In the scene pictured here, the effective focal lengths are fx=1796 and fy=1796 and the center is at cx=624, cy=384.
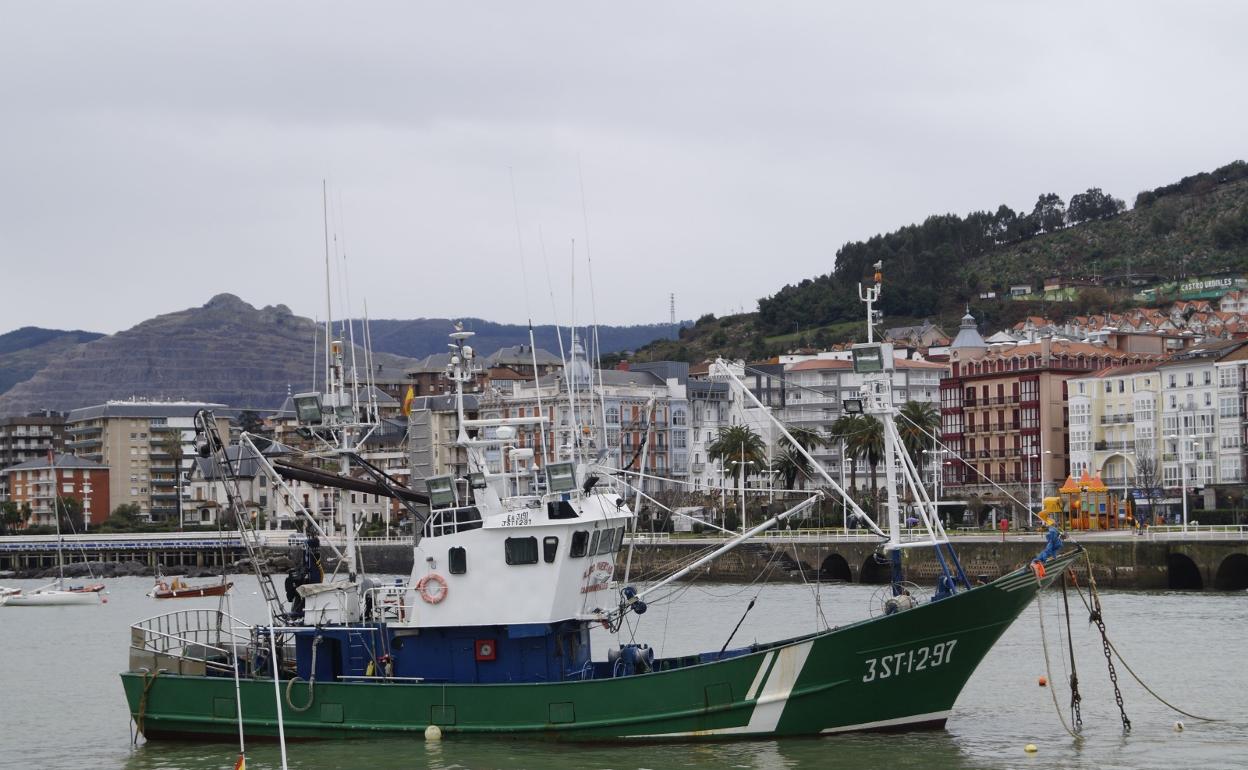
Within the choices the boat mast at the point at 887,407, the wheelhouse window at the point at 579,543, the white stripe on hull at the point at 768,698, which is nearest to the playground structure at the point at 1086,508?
the boat mast at the point at 887,407

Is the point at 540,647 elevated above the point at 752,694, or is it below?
above

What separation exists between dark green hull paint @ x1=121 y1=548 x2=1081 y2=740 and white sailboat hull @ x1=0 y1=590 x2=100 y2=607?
80.3 metres

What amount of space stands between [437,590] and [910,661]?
922 centimetres

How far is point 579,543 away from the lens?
114ft

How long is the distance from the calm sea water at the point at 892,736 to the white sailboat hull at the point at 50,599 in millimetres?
36477

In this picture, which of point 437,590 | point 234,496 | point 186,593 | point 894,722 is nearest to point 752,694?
point 894,722

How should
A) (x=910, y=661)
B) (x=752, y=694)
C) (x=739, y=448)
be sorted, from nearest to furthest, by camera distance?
(x=752, y=694), (x=910, y=661), (x=739, y=448)

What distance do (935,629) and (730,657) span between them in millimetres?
Answer: 3961

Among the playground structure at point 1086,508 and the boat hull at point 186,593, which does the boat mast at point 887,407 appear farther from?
the playground structure at point 1086,508

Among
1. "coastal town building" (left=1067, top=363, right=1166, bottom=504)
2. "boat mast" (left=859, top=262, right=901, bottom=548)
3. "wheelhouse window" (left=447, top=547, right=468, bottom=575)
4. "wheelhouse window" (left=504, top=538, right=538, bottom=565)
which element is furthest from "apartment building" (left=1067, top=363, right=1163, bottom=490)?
"wheelhouse window" (left=447, top=547, right=468, bottom=575)

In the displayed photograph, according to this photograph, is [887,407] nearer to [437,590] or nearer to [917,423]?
[437,590]

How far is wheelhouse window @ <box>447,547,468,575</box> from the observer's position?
114ft

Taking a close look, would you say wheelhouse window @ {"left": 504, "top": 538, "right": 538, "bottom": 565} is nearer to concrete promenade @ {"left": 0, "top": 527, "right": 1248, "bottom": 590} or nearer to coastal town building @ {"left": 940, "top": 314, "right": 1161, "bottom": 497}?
concrete promenade @ {"left": 0, "top": 527, "right": 1248, "bottom": 590}

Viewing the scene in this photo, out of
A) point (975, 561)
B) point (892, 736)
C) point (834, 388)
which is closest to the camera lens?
point (892, 736)
